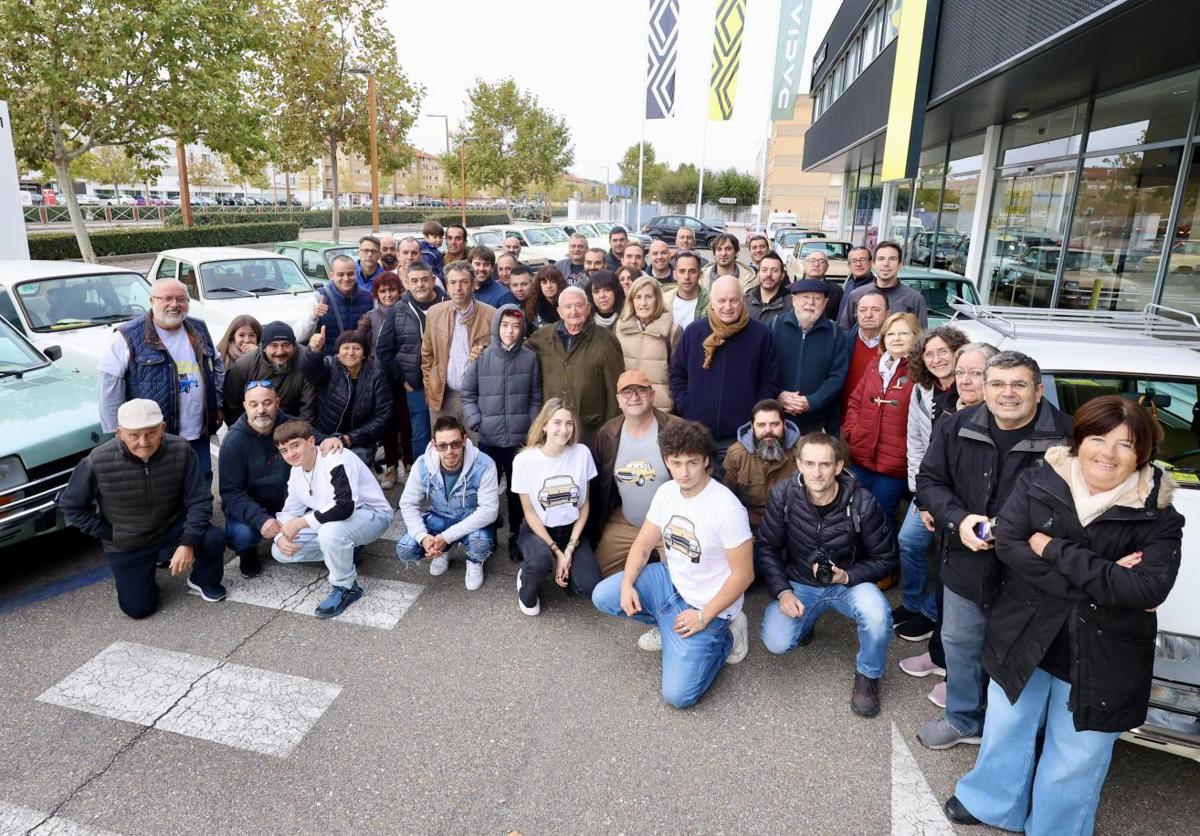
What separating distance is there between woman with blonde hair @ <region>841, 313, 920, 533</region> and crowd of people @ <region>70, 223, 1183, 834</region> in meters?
0.02

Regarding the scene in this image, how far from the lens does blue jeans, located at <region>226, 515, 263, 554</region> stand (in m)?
4.79

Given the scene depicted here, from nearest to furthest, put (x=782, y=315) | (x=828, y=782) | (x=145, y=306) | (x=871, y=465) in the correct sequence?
1. (x=828, y=782)
2. (x=871, y=465)
3. (x=782, y=315)
4. (x=145, y=306)

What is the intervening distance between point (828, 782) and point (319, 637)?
2.94m

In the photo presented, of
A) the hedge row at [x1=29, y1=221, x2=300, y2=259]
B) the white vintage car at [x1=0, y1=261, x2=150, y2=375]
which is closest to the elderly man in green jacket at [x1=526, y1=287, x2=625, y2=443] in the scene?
the white vintage car at [x1=0, y1=261, x2=150, y2=375]

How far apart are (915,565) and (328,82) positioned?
22.9m

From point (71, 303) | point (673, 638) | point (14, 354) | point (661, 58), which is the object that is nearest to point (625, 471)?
point (673, 638)

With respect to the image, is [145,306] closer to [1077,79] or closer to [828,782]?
[828,782]

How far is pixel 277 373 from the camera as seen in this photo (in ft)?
17.6

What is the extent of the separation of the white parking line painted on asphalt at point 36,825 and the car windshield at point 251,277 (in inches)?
294

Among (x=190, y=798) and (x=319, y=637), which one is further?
(x=319, y=637)

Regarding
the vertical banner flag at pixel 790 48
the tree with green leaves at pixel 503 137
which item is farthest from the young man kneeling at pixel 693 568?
the tree with green leaves at pixel 503 137

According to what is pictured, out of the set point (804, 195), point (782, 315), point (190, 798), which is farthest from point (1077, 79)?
point (804, 195)

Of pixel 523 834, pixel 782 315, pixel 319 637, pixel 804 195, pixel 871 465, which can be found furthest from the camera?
pixel 804 195

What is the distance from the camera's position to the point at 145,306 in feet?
25.7
